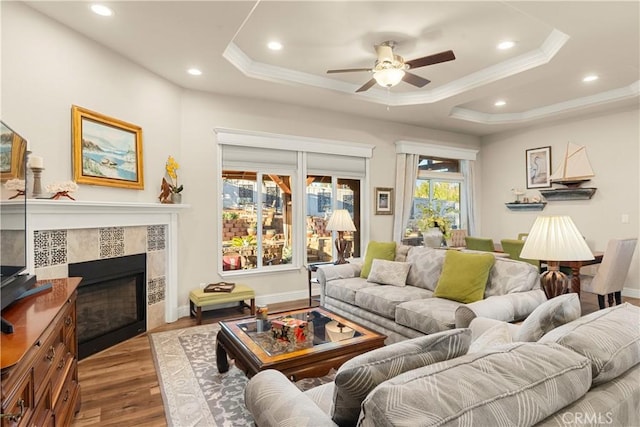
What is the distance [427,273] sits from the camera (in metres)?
3.70

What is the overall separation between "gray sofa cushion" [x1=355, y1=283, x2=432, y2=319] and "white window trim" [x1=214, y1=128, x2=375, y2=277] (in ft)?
5.78

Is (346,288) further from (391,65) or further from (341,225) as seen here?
(391,65)

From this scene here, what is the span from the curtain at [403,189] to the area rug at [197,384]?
144 inches

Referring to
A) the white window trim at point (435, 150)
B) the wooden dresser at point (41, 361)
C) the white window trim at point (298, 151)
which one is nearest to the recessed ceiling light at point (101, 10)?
the white window trim at point (298, 151)

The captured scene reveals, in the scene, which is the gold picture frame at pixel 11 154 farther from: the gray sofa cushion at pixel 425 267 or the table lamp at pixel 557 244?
the gray sofa cushion at pixel 425 267

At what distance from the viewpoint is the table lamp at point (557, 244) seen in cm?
221

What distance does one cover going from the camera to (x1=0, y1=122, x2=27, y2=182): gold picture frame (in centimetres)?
166

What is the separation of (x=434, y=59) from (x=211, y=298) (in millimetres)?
3396

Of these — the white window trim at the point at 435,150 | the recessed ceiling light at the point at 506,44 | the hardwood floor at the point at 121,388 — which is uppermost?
the recessed ceiling light at the point at 506,44

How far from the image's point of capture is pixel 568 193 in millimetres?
5848

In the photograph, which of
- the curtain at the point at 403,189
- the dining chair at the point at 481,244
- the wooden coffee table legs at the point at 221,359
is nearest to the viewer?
the wooden coffee table legs at the point at 221,359

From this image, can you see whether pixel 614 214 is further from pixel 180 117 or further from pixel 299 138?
pixel 180 117

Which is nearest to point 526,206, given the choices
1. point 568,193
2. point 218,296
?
point 568,193

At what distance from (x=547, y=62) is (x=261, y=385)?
→ 13.9 ft
